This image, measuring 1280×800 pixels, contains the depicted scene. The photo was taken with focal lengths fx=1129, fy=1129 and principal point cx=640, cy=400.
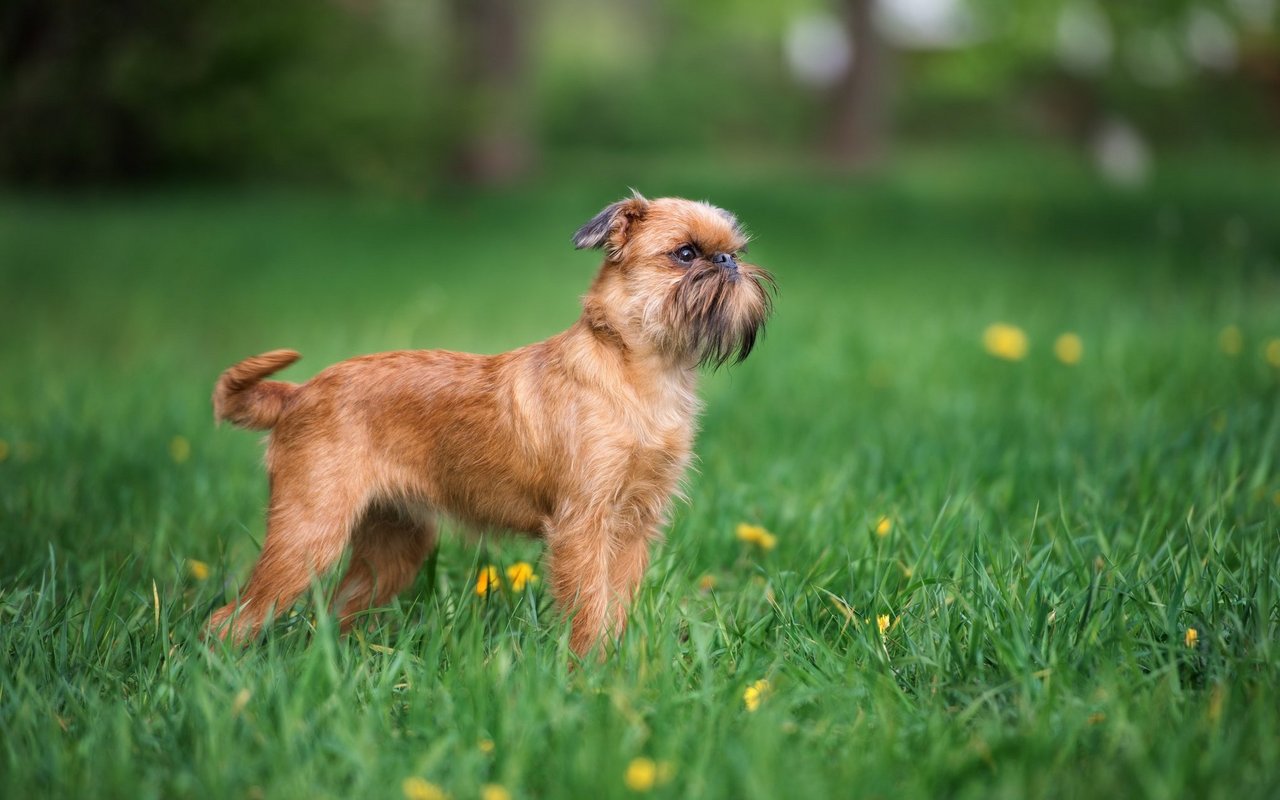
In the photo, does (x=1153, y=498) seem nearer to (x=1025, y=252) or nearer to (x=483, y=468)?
(x=483, y=468)

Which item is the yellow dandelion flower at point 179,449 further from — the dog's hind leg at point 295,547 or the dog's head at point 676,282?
the dog's head at point 676,282

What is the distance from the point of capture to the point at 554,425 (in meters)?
3.40

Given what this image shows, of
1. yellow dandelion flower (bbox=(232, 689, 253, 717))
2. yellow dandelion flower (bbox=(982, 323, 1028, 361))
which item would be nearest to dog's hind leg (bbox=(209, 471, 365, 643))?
yellow dandelion flower (bbox=(232, 689, 253, 717))

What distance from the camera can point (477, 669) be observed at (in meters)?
2.83

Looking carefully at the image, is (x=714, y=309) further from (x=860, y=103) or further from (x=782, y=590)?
(x=860, y=103)

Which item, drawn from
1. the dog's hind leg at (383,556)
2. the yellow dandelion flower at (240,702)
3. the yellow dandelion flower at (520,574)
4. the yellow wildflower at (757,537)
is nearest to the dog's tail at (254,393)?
the dog's hind leg at (383,556)

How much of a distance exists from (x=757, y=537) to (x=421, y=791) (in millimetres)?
1978

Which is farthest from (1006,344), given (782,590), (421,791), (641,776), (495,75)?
(495,75)

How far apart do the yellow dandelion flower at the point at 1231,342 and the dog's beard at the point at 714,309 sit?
374cm

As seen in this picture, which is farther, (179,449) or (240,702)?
(179,449)

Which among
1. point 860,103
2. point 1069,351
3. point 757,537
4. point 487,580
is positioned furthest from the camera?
point 860,103

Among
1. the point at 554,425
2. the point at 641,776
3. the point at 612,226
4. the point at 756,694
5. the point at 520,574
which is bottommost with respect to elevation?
the point at 520,574

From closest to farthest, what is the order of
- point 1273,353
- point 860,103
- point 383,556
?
point 383,556 < point 1273,353 < point 860,103

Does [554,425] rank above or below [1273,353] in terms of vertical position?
above
